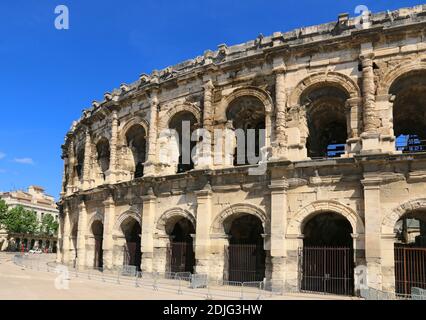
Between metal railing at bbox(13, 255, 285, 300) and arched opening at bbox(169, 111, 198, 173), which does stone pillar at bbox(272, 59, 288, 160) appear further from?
metal railing at bbox(13, 255, 285, 300)

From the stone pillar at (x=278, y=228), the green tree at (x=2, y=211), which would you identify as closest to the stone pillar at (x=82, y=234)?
the stone pillar at (x=278, y=228)

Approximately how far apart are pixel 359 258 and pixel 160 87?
9.99 metres

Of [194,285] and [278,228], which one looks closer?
[278,228]

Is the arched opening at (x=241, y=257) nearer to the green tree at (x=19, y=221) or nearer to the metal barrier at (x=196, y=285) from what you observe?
the metal barrier at (x=196, y=285)

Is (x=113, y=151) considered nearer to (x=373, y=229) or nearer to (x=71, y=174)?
(x=71, y=174)

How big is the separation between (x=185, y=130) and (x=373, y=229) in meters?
8.24

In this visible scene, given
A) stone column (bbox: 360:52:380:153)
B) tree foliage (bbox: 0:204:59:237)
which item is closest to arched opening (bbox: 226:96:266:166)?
stone column (bbox: 360:52:380:153)

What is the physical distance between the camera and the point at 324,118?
1705 cm

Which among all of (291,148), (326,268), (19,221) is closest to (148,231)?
(291,148)

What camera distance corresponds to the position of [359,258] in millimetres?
13156

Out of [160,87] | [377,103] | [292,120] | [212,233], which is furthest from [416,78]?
[160,87]

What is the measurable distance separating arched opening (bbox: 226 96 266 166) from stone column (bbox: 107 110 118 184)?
553 cm

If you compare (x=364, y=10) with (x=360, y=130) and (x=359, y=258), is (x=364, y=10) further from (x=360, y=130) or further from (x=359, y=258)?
(x=359, y=258)

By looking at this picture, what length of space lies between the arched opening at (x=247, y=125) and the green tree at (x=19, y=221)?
40.3 metres
